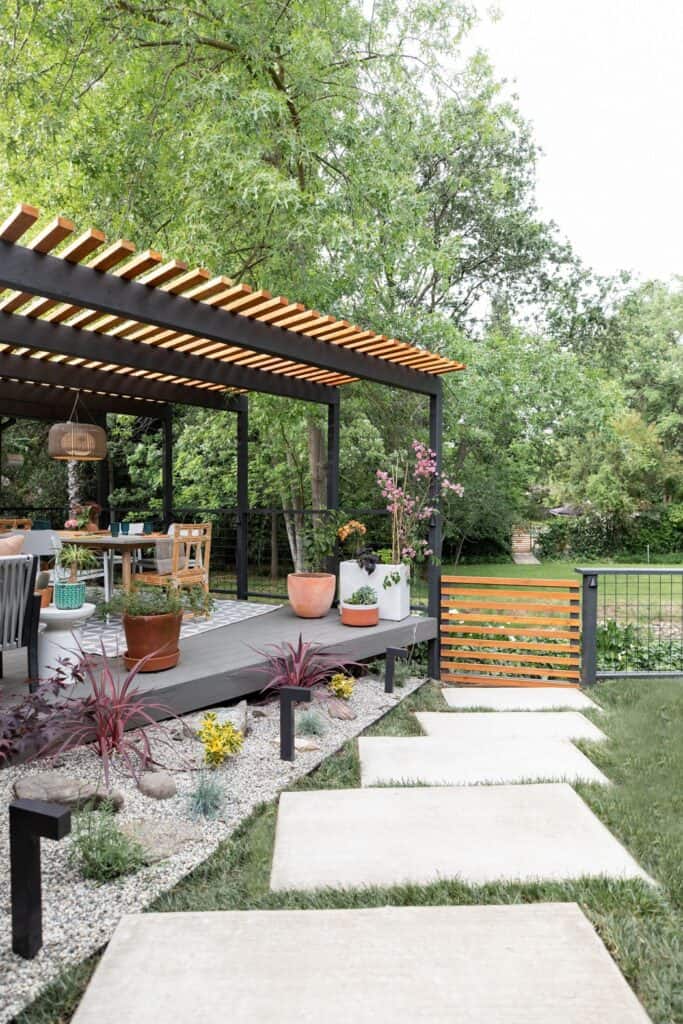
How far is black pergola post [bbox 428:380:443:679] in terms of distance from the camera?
573 centimetres

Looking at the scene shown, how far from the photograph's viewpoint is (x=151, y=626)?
146 inches

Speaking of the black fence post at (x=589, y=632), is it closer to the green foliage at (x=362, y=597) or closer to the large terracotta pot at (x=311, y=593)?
the green foliage at (x=362, y=597)

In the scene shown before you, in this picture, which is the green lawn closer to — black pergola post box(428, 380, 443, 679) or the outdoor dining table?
black pergola post box(428, 380, 443, 679)

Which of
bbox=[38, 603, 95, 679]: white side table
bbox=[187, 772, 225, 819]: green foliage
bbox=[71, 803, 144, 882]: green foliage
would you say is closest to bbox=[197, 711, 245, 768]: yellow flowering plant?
bbox=[187, 772, 225, 819]: green foliage

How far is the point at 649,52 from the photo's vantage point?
10500 millimetres

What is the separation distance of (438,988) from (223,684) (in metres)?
2.49

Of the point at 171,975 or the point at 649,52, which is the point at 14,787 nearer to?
the point at 171,975

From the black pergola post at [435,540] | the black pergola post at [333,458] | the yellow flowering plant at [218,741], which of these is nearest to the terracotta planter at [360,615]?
the black pergola post at [435,540]

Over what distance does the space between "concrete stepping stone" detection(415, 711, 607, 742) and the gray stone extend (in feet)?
5.61

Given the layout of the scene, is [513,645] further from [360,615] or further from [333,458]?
[333,458]

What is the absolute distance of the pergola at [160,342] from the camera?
9.96 feet

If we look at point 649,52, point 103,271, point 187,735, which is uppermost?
point 649,52

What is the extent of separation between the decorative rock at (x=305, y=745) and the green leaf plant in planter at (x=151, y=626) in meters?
0.88

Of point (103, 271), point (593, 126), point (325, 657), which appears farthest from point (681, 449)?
point (103, 271)
